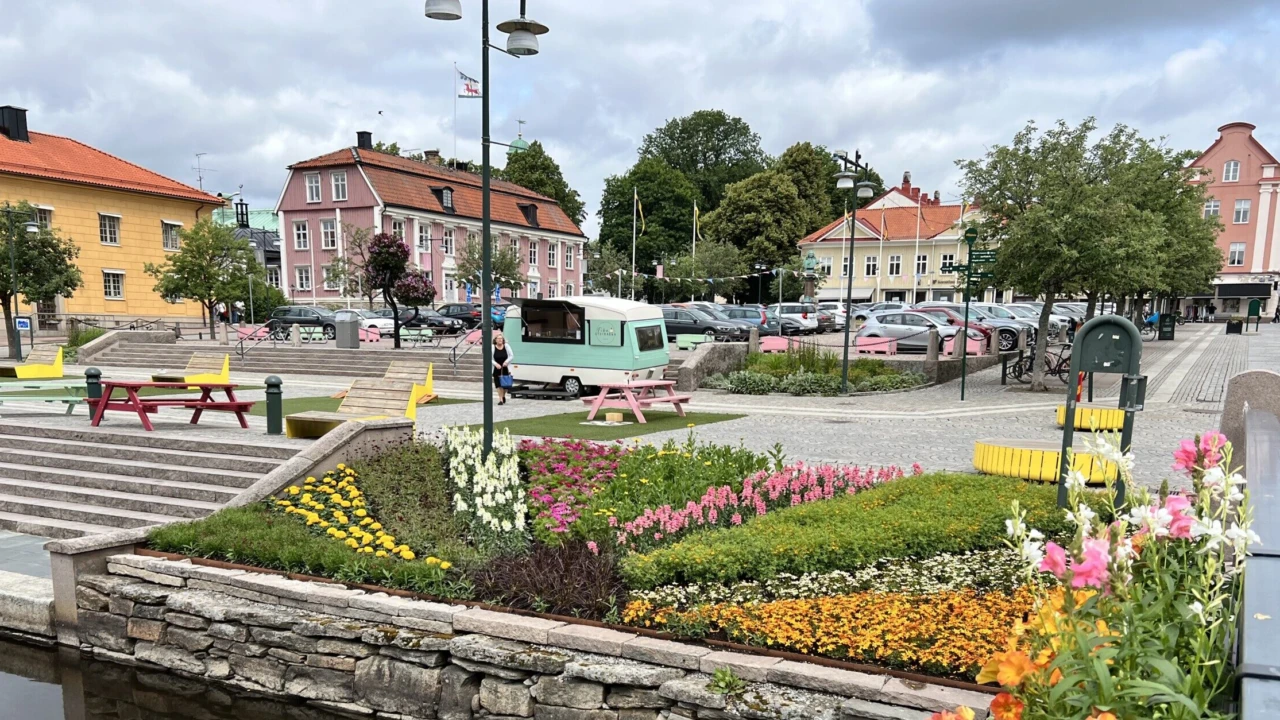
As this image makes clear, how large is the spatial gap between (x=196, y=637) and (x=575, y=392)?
12.5 meters

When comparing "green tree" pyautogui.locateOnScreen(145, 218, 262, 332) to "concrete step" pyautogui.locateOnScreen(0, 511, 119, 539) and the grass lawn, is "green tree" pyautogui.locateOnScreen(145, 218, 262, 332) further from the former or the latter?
"concrete step" pyautogui.locateOnScreen(0, 511, 119, 539)

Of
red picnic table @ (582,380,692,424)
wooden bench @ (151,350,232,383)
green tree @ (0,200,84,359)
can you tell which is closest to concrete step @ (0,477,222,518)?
wooden bench @ (151,350,232,383)

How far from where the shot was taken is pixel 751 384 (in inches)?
785

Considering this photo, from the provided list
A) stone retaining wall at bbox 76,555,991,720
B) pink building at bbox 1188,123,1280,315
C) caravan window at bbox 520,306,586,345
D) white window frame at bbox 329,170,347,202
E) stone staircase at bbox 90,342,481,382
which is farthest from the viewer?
pink building at bbox 1188,123,1280,315

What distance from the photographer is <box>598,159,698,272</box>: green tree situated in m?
73.1

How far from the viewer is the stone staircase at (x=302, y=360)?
23.7 metres

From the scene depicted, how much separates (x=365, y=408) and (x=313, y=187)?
141 feet

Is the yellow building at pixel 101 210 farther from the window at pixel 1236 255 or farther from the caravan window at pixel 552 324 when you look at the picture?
the window at pixel 1236 255

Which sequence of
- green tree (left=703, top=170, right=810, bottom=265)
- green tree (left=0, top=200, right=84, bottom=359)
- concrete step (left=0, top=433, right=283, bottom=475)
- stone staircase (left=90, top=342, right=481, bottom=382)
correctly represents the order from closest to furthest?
concrete step (left=0, top=433, right=283, bottom=475), stone staircase (left=90, top=342, right=481, bottom=382), green tree (left=0, top=200, right=84, bottom=359), green tree (left=703, top=170, right=810, bottom=265)

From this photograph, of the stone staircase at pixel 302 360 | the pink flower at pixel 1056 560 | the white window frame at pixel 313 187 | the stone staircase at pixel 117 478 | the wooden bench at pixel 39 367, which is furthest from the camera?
the white window frame at pixel 313 187

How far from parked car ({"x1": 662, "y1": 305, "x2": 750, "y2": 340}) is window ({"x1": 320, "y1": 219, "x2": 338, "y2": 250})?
2558cm

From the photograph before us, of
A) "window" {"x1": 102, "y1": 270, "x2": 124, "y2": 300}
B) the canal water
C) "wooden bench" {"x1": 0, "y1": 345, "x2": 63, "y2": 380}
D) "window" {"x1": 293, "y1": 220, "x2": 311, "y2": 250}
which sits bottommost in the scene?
the canal water

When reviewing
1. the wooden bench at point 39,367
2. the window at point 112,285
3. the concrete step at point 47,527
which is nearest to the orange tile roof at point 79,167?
the window at point 112,285

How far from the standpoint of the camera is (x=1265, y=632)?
222 cm
